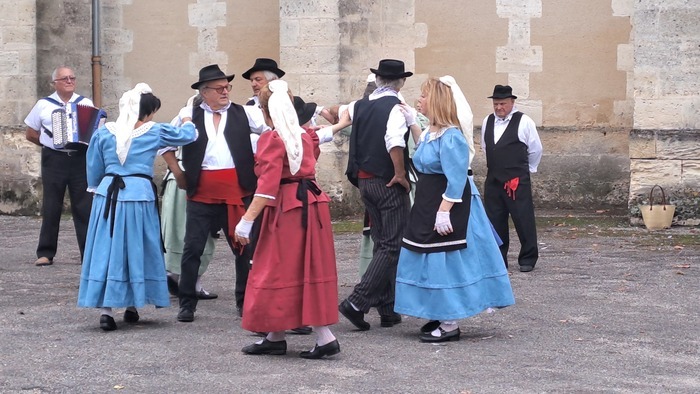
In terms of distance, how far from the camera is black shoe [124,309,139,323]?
25.5 ft

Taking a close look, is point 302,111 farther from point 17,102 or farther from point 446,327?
point 17,102

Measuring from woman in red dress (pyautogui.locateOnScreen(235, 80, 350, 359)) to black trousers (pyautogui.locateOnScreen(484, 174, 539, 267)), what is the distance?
3.75 metres

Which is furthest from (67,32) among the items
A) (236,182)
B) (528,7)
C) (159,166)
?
(236,182)

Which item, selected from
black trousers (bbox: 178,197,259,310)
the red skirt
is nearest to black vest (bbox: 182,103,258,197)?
black trousers (bbox: 178,197,259,310)

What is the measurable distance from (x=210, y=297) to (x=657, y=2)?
625 centimetres

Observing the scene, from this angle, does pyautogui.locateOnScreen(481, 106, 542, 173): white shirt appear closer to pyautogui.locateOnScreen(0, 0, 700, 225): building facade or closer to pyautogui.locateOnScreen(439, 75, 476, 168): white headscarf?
pyautogui.locateOnScreen(0, 0, 700, 225): building facade

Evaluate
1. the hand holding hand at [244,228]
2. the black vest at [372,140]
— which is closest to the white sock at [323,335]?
the hand holding hand at [244,228]

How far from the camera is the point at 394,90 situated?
7.79 metres

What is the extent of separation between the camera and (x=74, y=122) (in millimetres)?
10062

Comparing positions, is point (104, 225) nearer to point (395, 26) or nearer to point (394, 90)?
point (394, 90)

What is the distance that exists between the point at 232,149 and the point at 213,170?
7.2 inches

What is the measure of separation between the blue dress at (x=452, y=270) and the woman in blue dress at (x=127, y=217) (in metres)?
1.55

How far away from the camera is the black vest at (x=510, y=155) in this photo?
1020 cm

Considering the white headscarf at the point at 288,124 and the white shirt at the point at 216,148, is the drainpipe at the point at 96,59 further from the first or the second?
the white headscarf at the point at 288,124
